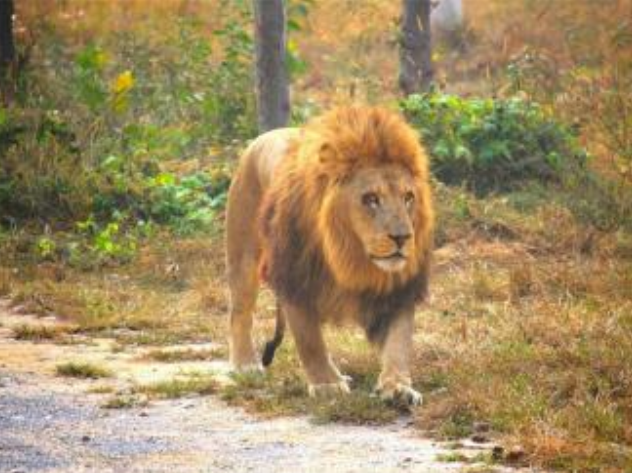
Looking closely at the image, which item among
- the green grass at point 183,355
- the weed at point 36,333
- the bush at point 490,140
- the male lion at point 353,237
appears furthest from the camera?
the bush at point 490,140

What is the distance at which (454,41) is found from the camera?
20.5 m

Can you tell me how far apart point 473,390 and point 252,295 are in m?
2.03

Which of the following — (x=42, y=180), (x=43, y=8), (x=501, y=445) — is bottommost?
(x=501, y=445)

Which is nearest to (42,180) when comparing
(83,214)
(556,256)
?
(83,214)

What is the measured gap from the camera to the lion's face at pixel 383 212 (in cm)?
609

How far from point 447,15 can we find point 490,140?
9.04 meters

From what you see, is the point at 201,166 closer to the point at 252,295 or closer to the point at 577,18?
the point at 252,295

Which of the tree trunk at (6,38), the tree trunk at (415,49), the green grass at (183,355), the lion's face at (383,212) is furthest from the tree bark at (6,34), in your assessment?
the lion's face at (383,212)

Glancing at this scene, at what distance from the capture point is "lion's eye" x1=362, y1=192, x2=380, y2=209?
620cm

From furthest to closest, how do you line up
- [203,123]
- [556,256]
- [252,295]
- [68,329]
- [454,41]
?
1. [454,41]
2. [203,123]
3. [556,256]
4. [68,329]
5. [252,295]

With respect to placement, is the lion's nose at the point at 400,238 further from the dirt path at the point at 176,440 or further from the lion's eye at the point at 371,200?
the dirt path at the point at 176,440

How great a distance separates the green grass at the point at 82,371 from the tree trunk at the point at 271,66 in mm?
4436

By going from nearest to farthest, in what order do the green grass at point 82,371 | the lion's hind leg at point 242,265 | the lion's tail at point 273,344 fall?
the lion's tail at point 273,344
the green grass at point 82,371
the lion's hind leg at point 242,265

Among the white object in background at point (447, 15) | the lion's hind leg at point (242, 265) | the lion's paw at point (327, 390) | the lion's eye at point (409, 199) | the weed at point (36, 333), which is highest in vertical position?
the white object in background at point (447, 15)
